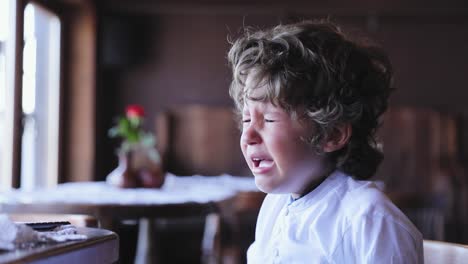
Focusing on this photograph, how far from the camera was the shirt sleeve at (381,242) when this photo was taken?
0.85 meters

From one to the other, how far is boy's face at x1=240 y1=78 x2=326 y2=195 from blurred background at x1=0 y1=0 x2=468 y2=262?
3.62 m

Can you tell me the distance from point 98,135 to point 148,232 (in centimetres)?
157

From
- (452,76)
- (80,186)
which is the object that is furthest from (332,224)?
(452,76)

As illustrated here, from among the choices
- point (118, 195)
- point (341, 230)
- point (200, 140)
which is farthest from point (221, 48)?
point (341, 230)

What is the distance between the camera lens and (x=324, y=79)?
102 centimetres

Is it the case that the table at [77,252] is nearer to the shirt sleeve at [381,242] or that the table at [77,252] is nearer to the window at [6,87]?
the shirt sleeve at [381,242]

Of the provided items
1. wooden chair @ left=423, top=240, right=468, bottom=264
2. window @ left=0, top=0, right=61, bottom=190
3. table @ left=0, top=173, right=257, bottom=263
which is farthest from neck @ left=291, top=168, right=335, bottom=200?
window @ left=0, top=0, right=61, bottom=190

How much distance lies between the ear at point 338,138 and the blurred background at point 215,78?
11.7 ft

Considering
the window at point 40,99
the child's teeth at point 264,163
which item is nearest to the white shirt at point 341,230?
the child's teeth at point 264,163

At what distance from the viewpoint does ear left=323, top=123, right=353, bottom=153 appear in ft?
3.47

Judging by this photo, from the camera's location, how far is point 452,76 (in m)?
5.15

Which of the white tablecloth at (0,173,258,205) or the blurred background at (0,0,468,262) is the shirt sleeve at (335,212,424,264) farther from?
the blurred background at (0,0,468,262)

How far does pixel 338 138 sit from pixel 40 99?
3.55 meters

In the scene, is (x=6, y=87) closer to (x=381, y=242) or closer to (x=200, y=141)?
(x=200, y=141)
